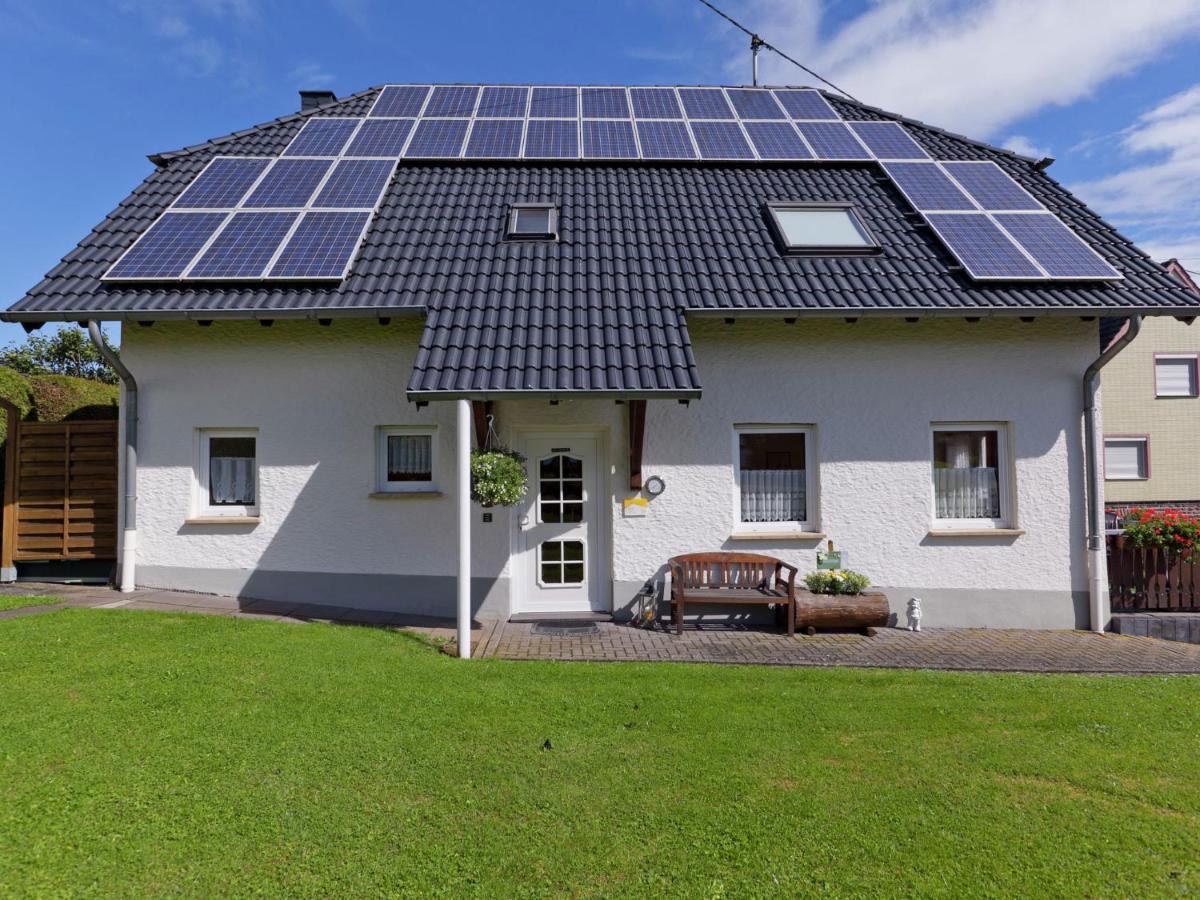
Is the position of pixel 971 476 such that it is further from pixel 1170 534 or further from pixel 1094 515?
pixel 1170 534

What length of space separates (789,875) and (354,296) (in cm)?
691

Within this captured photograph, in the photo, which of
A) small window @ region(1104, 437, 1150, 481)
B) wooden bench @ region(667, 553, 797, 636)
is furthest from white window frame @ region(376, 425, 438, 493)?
small window @ region(1104, 437, 1150, 481)

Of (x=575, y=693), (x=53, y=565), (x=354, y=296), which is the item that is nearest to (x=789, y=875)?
(x=575, y=693)

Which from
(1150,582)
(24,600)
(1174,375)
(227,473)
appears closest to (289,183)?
(227,473)

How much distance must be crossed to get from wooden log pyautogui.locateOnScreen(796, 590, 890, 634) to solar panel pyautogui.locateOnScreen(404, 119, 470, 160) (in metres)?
7.99

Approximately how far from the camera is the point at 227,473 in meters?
8.03

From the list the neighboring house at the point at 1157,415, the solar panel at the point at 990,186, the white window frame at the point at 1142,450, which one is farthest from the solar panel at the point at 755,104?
the white window frame at the point at 1142,450

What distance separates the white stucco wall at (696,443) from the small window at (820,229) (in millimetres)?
1083

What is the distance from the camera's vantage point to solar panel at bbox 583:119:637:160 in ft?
32.9

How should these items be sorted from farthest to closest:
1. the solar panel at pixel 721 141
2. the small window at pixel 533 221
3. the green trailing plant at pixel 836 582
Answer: the solar panel at pixel 721 141 < the small window at pixel 533 221 < the green trailing plant at pixel 836 582

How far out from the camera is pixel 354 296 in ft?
24.6

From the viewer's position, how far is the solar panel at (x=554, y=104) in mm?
11251

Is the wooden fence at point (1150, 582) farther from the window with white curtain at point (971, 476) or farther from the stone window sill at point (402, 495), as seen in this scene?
the stone window sill at point (402, 495)

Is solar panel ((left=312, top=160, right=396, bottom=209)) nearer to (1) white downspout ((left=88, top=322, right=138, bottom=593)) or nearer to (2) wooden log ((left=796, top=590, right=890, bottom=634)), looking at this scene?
(1) white downspout ((left=88, top=322, right=138, bottom=593))
